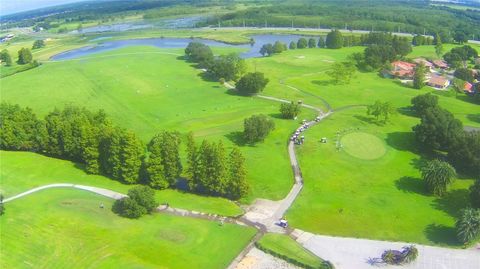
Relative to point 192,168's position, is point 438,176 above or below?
below

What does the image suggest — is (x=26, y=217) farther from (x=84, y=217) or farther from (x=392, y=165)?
(x=392, y=165)

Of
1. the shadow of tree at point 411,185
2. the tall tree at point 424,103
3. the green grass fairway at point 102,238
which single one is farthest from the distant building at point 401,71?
the green grass fairway at point 102,238

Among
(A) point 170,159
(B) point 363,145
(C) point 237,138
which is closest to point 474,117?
(B) point 363,145

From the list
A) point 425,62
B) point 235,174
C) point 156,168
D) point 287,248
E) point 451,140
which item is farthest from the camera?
point 425,62

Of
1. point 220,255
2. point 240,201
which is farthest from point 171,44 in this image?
point 220,255

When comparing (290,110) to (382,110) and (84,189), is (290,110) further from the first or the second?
(84,189)

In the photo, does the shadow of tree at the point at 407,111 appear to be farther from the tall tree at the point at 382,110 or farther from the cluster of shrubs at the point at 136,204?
the cluster of shrubs at the point at 136,204
